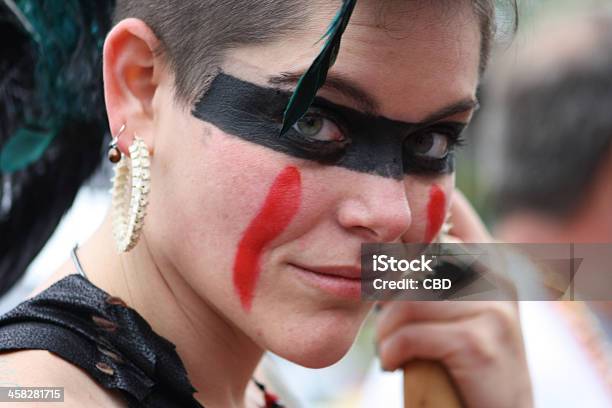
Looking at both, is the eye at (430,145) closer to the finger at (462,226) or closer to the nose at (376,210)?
the nose at (376,210)

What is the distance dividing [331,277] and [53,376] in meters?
0.48

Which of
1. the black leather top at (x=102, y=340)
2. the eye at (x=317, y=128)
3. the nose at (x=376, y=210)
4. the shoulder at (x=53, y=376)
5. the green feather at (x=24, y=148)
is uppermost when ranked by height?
the green feather at (x=24, y=148)

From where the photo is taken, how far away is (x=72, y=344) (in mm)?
1546

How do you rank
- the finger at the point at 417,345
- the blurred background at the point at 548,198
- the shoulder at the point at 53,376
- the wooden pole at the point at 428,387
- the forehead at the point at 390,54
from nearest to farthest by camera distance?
1. the shoulder at the point at 53,376
2. the forehead at the point at 390,54
3. the wooden pole at the point at 428,387
4. the finger at the point at 417,345
5. the blurred background at the point at 548,198

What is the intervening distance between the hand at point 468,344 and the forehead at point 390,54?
684 mm

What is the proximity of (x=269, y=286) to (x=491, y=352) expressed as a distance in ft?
2.61

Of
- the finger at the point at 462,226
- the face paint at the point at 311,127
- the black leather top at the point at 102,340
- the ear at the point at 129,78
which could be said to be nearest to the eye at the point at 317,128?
the face paint at the point at 311,127

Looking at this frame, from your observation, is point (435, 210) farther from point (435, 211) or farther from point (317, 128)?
point (317, 128)

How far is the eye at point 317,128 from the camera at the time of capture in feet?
5.28

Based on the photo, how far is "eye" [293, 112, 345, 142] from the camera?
5.28 ft

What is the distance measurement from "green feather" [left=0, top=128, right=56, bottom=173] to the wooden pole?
40.7 inches

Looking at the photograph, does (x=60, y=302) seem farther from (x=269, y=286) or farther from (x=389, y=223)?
(x=389, y=223)

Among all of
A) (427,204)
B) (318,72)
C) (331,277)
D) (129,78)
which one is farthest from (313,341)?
(129,78)

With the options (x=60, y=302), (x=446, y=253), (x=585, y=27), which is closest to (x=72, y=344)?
(x=60, y=302)
